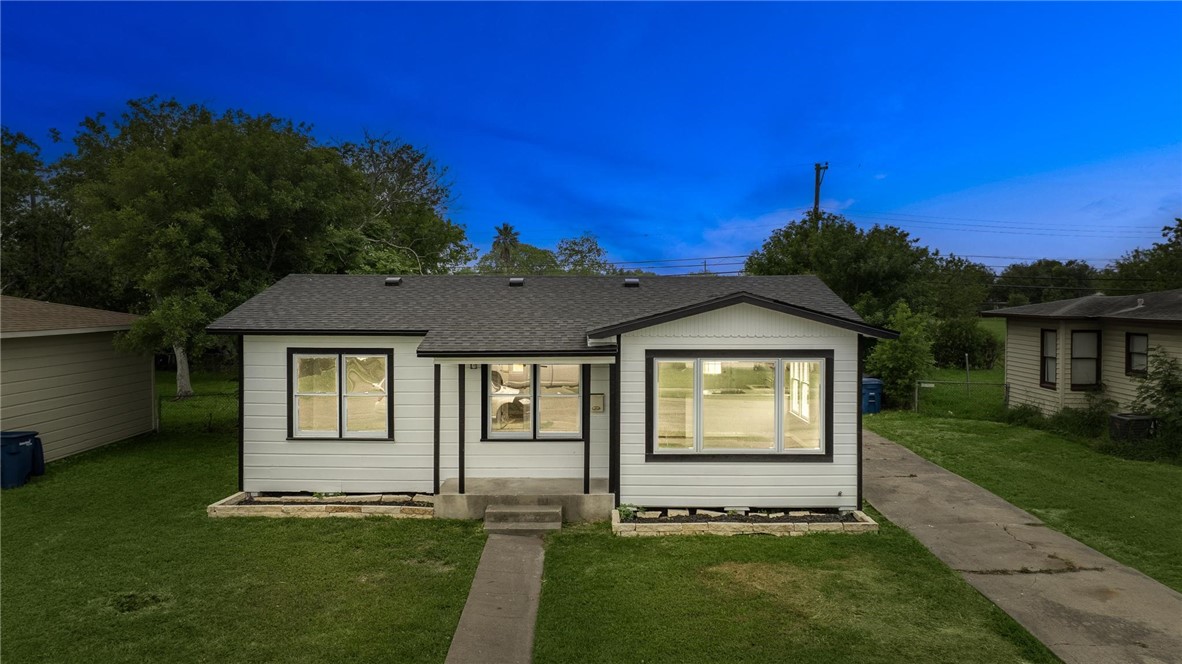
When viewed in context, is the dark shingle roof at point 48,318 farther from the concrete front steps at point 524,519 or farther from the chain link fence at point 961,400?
the chain link fence at point 961,400

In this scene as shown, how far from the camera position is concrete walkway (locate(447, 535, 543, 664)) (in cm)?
468

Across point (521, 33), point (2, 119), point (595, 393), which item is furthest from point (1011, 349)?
point (2, 119)

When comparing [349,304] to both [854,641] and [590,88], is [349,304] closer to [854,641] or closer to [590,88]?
[854,641]

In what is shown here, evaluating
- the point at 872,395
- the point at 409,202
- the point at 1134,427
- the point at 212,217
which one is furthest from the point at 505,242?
the point at 1134,427

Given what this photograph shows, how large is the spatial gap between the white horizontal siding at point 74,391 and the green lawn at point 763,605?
1101 centimetres

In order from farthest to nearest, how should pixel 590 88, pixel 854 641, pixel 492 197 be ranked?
pixel 492 197, pixel 590 88, pixel 854 641

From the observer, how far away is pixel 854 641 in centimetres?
483

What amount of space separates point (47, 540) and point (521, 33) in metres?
17.1

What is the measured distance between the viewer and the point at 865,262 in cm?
2294

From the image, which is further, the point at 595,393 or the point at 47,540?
the point at 595,393

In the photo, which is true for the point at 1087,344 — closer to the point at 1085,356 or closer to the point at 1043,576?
the point at 1085,356

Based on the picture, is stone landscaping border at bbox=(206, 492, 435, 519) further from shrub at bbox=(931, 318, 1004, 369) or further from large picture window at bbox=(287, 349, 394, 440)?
shrub at bbox=(931, 318, 1004, 369)

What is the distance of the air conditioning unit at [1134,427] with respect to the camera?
1202cm

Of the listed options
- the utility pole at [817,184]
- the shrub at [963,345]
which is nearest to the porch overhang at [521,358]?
the utility pole at [817,184]
